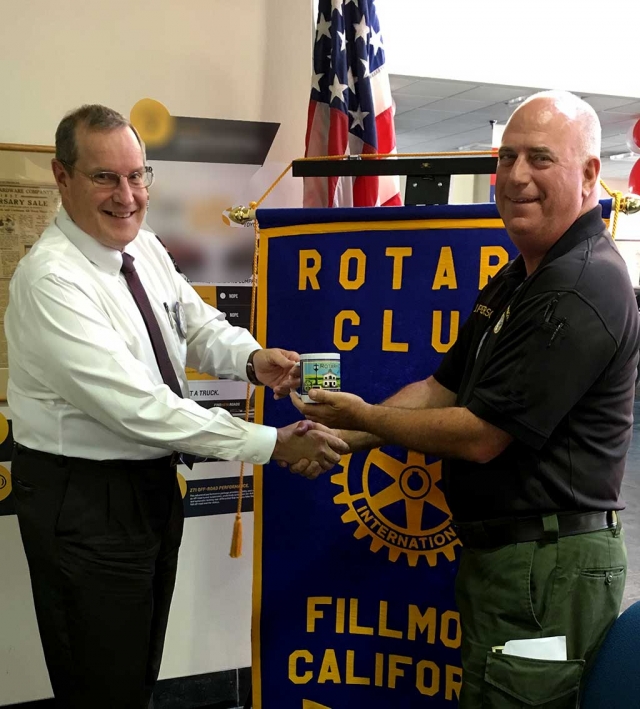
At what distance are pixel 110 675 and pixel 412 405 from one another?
107cm

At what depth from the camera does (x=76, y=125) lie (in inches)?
58.4

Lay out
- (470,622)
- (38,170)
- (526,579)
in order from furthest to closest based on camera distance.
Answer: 1. (38,170)
2. (470,622)
3. (526,579)

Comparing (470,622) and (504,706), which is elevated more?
(470,622)

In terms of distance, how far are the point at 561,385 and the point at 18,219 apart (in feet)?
6.19

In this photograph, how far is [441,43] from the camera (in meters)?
4.42

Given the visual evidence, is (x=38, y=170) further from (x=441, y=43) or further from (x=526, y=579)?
(x=441, y=43)

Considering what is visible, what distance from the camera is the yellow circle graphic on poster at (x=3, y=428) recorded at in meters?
2.20

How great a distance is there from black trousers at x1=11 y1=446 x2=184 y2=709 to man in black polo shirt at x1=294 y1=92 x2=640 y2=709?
2.32 feet

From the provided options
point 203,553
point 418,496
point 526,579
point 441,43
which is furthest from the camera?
point 441,43

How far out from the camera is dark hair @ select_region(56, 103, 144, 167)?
1.48 m

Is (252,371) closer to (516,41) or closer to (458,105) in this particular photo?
(516,41)

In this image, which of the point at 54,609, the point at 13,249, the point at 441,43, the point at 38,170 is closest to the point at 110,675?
the point at 54,609

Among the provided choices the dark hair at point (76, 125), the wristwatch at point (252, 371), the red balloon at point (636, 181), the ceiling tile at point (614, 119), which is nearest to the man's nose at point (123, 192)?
the dark hair at point (76, 125)

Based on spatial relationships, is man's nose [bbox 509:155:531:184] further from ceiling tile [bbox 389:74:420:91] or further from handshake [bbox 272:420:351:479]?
ceiling tile [bbox 389:74:420:91]
